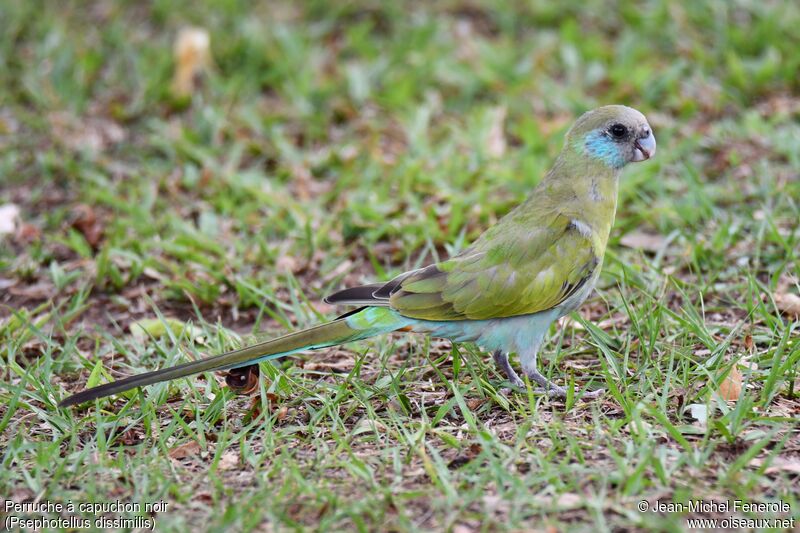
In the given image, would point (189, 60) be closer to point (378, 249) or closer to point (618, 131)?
point (378, 249)

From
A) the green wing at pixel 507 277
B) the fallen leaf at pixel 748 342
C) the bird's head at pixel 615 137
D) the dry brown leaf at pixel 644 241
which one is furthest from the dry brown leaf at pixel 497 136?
the fallen leaf at pixel 748 342

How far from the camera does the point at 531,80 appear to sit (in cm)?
726

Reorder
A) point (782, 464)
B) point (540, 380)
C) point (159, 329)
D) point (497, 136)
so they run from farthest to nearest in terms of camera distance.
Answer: point (497, 136)
point (159, 329)
point (540, 380)
point (782, 464)

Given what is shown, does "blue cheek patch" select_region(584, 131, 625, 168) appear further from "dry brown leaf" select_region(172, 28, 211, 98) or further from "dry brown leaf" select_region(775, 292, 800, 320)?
"dry brown leaf" select_region(172, 28, 211, 98)

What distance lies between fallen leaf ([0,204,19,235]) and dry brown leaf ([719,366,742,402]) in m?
4.32

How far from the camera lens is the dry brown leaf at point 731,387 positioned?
383 centimetres

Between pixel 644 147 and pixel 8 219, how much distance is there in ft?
12.9

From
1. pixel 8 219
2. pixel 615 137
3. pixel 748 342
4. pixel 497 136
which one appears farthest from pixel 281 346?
pixel 497 136

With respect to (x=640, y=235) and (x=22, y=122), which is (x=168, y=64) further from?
(x=640, y=235)

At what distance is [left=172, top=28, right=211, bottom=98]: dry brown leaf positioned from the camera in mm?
7266

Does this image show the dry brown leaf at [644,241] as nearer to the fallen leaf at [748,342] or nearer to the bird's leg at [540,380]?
the fallen leaf at [748,342]

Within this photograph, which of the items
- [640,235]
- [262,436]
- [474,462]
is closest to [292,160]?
[640,235]

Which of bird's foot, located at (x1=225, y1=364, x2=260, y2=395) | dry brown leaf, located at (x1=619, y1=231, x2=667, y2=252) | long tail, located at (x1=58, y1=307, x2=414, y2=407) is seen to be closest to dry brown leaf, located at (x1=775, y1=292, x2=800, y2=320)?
dry brown leaf, located at (x1=619, y1=231, x2=667, y2=252)

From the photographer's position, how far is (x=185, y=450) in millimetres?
3736
